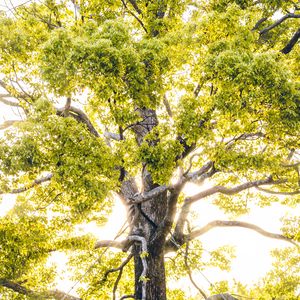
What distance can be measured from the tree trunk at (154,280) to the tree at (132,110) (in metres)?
0.02

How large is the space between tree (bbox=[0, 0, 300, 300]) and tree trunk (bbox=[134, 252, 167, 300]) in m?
0.02

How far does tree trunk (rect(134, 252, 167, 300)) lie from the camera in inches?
254

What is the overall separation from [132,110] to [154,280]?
11.3 feet

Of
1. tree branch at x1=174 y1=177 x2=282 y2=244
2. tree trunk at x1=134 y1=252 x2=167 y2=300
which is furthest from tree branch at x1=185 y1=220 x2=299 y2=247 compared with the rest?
tree trunk at x1=134 y1=252 x2=167 y2=300

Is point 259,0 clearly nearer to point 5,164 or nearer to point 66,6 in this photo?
point 66,6

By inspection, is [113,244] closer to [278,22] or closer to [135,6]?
[135,6]

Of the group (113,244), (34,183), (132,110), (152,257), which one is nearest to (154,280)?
(152,257)

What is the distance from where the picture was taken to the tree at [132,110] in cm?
434

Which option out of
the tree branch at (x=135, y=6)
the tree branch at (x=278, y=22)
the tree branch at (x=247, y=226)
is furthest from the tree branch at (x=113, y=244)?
the tree branch at (x=278, y=22)

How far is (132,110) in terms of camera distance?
4.96 meters

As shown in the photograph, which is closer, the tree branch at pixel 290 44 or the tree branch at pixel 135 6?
the tree branch at pixel 290 44

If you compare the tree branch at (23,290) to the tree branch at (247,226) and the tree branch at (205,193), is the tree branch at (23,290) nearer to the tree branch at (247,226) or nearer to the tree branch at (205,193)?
the tree branch at (205,193)

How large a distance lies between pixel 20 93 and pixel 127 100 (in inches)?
86.9

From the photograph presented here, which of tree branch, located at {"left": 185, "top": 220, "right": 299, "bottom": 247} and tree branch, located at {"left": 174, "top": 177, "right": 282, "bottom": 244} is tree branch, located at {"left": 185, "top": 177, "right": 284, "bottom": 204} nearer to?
tree branch, located at {"left": 174, "top": 177, "right": 282, "bottom": 244}
